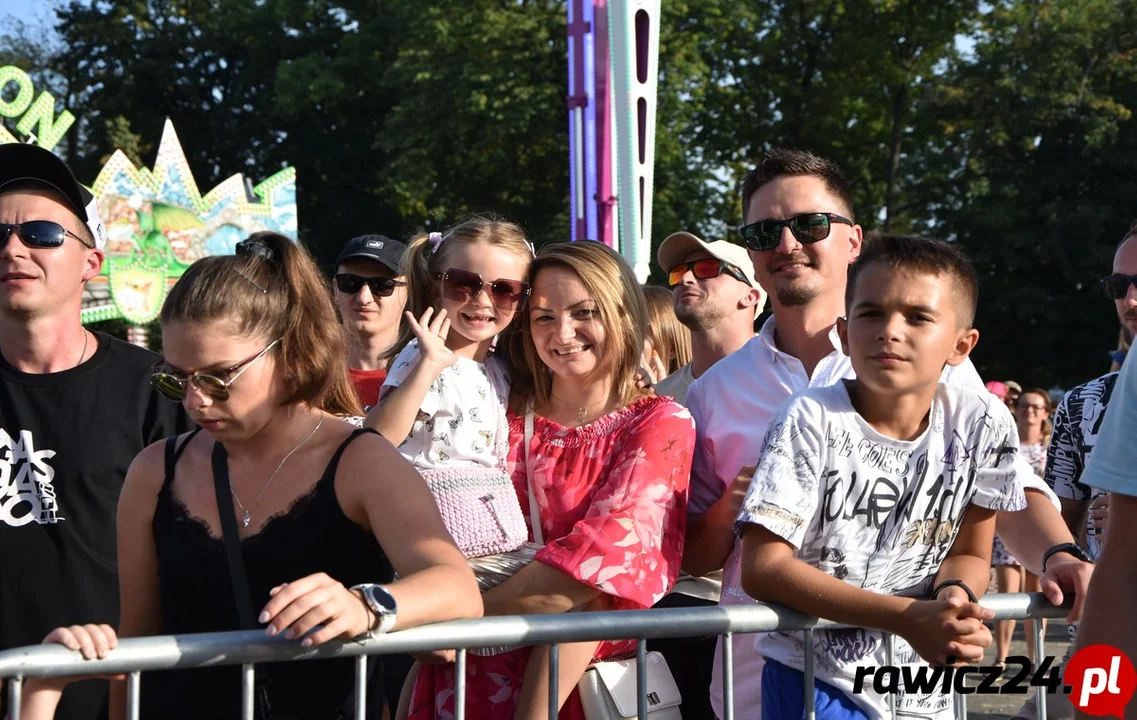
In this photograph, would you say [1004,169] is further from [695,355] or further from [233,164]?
[695,355]

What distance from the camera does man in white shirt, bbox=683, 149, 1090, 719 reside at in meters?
3.10

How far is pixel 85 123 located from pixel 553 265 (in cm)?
4449

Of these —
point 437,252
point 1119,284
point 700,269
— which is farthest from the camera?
point 700,269

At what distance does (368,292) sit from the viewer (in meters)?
5.22

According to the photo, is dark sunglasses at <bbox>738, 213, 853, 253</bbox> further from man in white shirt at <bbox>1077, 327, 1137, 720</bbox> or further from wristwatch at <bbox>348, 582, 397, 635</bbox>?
wristwatch at <bbox>348, 582, 397, 635</bbox>

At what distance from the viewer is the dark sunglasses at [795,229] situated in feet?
11.3

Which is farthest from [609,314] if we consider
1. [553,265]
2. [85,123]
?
[85,123]

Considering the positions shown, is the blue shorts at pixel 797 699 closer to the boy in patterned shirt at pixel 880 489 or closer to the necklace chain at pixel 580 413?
the boy in patterned shirt at pixel 880 489

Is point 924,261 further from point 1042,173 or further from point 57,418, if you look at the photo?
point 1042,173

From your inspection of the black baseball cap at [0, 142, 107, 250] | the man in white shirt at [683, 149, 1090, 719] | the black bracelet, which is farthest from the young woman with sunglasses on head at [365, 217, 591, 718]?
the black baseball cap at [0, 142, 107, 250]

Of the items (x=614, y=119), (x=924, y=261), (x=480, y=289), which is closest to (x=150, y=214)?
(x=614, y=119)

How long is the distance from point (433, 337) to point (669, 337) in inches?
90.0

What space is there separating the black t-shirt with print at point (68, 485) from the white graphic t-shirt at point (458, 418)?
2.13 ft

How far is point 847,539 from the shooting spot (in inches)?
107
